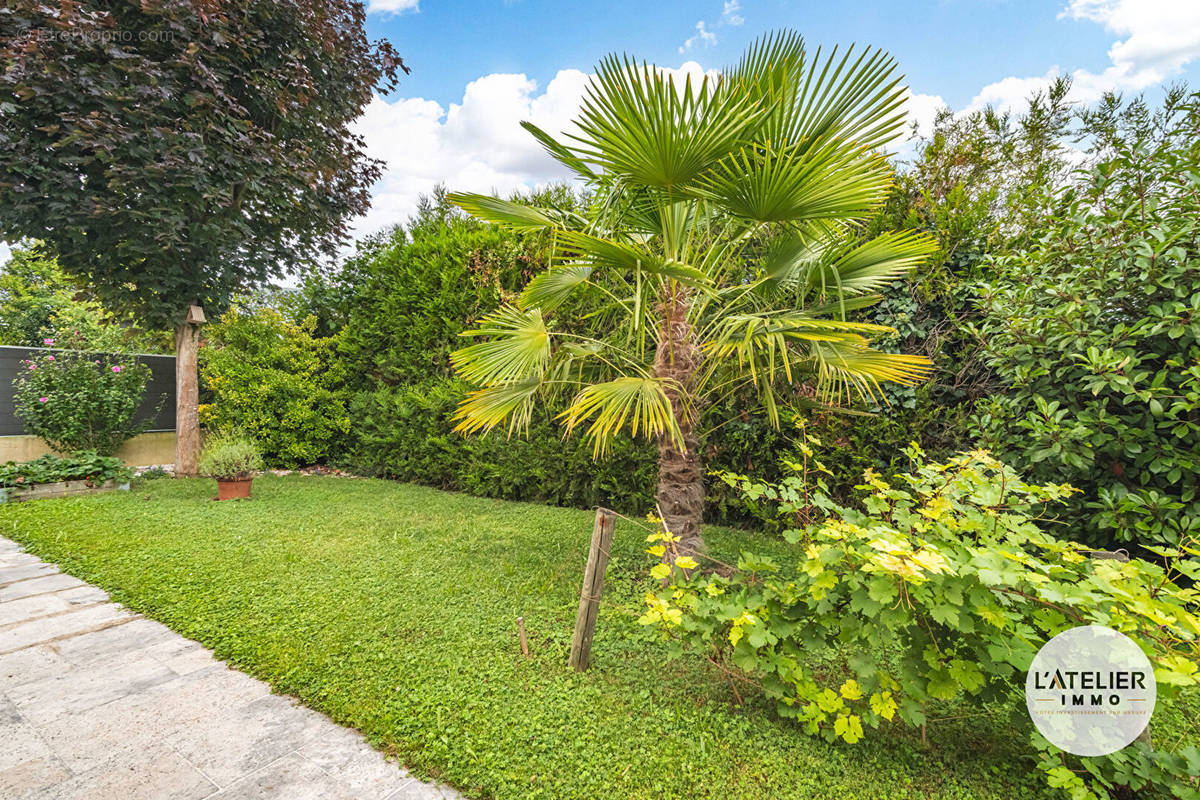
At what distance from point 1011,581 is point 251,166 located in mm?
7441

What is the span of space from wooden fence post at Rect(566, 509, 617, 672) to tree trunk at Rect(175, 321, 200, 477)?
711 cm

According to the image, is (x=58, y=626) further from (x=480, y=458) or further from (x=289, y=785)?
(x=480, y=458)

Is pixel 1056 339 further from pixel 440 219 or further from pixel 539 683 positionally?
pixel 440 219

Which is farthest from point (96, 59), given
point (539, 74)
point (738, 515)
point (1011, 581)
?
point (1011, 581)

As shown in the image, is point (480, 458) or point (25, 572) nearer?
point (25, 572)

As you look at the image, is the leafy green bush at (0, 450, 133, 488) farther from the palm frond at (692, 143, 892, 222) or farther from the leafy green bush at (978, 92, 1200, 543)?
the leafy green bush at (978, 92, 1200, 543)

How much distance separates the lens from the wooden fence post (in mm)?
2074

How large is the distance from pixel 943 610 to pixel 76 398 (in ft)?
30.2

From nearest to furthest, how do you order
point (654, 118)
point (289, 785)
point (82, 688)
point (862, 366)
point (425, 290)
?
point (289, 785), point (82, 688), point (654, 118), point (862, 366), point (425, 290)

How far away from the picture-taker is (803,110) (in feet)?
7.84

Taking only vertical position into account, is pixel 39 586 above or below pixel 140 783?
below

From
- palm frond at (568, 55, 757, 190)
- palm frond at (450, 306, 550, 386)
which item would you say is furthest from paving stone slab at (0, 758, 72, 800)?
palm frond at (568, 55, 757, 190)

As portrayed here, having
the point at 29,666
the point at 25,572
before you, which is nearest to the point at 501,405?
the point at 29,666

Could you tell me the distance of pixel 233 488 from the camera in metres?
5.27
